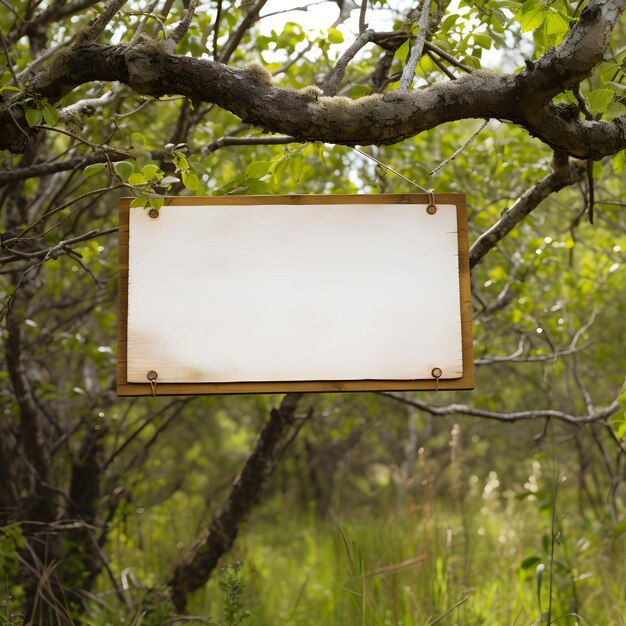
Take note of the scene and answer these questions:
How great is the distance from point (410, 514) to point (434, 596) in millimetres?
1074

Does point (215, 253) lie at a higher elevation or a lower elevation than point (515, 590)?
higher

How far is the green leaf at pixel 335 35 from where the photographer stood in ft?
10.2

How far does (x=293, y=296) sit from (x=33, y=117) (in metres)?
0.81

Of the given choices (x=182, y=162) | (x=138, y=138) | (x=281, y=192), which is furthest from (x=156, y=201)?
(x=281, y=192)

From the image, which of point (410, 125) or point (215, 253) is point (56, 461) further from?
point (410, 125)

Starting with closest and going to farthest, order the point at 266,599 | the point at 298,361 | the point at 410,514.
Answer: the point at 298,361 < the point at 266,599 < the point at 410,514

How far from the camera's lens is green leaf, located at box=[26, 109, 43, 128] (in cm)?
201

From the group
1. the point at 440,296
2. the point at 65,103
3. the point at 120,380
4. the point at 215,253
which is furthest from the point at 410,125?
the point at 65,103

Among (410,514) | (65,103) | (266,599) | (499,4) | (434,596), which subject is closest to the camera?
(499,4)

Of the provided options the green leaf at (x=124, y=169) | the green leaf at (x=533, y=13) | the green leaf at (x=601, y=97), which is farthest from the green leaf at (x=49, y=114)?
the green leaf at (x=601, y=97)

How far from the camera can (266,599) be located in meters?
4.03

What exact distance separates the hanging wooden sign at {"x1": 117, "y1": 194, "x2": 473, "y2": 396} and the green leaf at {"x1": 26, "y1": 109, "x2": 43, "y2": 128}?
0.36 meters

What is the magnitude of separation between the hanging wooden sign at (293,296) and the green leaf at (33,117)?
36 centimetres

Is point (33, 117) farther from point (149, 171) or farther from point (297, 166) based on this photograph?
point (297, 166)
